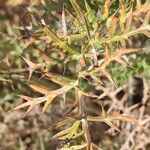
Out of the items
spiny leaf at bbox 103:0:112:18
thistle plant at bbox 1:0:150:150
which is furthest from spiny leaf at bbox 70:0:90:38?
spiny leaf at bbox 103:0:112:18

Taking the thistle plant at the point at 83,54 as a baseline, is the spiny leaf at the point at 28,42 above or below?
above

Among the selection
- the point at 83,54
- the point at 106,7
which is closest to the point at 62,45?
the point at 83,54

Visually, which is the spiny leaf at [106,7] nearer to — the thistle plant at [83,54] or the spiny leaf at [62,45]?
the thistle plant at [83,54]

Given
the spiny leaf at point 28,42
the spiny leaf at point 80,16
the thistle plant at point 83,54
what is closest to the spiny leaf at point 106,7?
the thistle plant at point 83,54

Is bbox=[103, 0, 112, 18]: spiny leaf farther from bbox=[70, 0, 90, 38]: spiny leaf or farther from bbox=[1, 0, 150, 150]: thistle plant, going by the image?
bbox=[70, 0, 90, 38]: spiny leaf

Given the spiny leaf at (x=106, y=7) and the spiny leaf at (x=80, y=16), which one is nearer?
the spiny leaf at (x=80, y=16)

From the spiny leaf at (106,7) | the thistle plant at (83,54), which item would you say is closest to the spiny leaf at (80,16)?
the thistle plant at (83,54)

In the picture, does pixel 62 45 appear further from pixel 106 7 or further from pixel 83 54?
pixel 106 7

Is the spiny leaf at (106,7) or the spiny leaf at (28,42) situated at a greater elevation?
the spiny leaf at (28,42)

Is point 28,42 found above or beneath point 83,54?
above

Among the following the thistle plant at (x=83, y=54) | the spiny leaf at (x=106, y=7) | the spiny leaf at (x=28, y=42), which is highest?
the spiny leaf at (x=28, y=42)

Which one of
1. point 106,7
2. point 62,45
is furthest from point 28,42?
point 106,7
